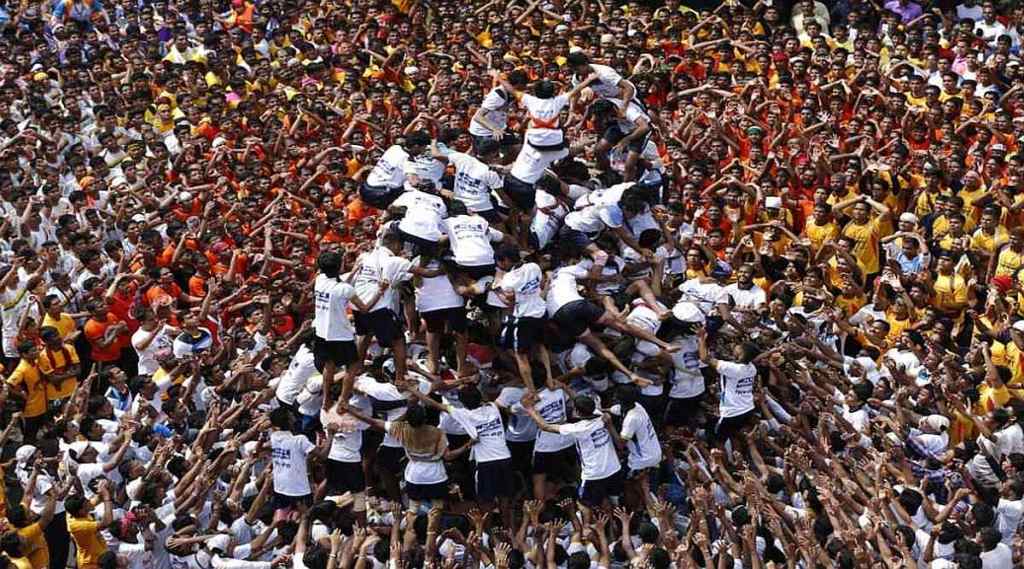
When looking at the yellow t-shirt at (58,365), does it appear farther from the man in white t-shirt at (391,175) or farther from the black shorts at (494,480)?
the black shorts at (494,480)

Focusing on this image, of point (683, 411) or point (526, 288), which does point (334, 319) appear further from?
point (683, 411)

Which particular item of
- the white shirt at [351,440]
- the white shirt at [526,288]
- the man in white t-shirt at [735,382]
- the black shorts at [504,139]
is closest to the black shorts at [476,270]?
the white shirt at [526,288]

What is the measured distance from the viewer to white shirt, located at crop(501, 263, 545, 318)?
17609 mm

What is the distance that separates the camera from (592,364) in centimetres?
1828

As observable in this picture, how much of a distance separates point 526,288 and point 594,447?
1600 mm

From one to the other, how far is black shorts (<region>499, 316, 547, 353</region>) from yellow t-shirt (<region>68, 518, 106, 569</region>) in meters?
4.16

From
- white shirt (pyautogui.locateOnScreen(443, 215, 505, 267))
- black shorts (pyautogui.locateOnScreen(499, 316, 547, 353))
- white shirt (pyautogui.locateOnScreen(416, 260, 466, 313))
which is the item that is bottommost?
black shorts (pyautogui.locateOnScreen(499, 316, 547, 353))

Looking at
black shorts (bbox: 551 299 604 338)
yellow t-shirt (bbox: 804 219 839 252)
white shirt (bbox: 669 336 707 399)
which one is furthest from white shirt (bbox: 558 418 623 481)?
yellow t-shirt (bbox: 804 219 839 252)

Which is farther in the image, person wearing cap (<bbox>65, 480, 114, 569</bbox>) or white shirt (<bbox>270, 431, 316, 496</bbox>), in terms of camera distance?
white shirt (<bbox>270, 431, 316, 496</bbox>)

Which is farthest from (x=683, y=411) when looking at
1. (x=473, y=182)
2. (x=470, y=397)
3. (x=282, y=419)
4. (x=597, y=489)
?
(x=282, y=419)

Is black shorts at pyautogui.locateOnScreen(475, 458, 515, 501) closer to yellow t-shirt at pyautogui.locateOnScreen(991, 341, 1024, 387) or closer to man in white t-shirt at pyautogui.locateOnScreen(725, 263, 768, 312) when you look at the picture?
man in white t-shirt at pyautogui.locateOnScreen(725, 263, 768, 312)

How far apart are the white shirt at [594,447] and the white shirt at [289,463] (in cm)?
245

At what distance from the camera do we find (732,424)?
18.9 m

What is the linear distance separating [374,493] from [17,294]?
530cm
